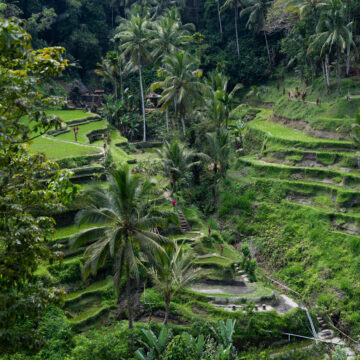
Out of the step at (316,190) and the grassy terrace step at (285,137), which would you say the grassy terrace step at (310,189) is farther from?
the grassy terrace step at (285,137)

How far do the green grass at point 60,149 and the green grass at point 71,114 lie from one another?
8.40 meters

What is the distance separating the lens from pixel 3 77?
6.69m

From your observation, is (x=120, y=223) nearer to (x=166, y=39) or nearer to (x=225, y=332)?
(x=225, y=332)

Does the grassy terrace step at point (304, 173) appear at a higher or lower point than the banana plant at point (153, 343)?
higher

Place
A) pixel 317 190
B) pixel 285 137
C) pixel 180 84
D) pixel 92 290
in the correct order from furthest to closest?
1. pixel 180 84
2. pixel 285 137
3. pixel 317 190
4. pixel 92 290

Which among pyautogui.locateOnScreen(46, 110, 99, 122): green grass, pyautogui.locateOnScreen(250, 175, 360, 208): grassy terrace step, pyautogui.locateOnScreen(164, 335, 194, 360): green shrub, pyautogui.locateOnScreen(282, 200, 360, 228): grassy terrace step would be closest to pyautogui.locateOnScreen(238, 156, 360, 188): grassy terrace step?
pyautogui.locateOnScreen(250, 175, 360, 208): grassy terrace step

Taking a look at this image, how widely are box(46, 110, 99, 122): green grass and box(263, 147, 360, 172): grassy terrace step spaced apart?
60.7ft

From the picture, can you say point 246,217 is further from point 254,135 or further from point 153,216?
point 153,216

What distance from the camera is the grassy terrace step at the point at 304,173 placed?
22781 mm

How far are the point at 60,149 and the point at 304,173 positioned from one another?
15.9 metres

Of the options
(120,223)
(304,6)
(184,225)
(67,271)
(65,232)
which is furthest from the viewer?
(304,6)

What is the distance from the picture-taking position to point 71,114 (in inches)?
1513

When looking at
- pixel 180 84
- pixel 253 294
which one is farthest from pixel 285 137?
pixel 253 294

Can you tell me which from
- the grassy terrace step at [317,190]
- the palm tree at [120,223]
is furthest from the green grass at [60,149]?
the grassy terrace step at [317,190]
